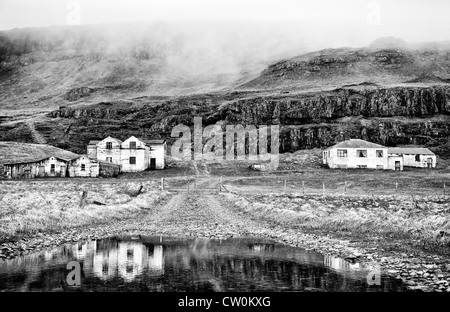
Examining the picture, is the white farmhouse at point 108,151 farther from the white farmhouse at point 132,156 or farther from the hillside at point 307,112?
the hillside at point 307,112

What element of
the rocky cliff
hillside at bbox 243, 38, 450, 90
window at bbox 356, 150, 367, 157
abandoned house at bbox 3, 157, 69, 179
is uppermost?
hillside at bbox 243, 38, 450, 90

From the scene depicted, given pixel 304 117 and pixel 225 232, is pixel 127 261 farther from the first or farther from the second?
pixel 304 117

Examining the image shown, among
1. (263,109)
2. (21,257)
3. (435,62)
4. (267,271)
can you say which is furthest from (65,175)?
(435,62)

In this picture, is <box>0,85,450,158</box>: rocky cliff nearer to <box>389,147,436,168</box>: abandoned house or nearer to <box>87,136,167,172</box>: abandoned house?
<box>389,147,436,168</box>: abandoned house

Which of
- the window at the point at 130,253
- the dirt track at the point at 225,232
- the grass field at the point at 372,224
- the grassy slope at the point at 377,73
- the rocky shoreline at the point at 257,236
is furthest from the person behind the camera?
the grassy slope at the point at 377,73

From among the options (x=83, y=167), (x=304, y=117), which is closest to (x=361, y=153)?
(x=83, y=167)

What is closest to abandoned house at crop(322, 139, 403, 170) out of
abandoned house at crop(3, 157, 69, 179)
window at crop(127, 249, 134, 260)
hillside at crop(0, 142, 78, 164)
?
abandoned house at crop(3, 157, 69, 179)

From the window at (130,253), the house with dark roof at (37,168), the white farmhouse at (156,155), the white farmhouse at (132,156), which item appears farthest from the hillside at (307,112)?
the window at (130,253)
